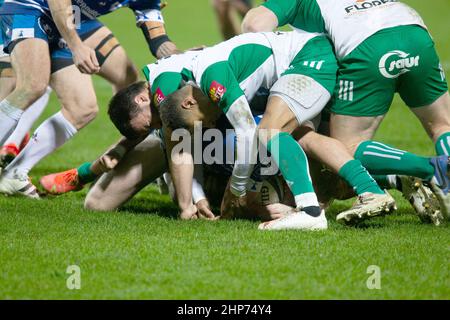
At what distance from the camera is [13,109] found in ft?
21.6

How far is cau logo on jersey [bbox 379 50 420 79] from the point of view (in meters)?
5.62

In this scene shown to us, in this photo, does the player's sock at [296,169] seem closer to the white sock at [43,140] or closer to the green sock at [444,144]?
the green sock at [444,144]

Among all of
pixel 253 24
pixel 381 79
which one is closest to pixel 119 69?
pixel 253 24

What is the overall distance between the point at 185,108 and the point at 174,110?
8 centimetres

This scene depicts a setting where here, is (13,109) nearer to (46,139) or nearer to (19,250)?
(46,139)

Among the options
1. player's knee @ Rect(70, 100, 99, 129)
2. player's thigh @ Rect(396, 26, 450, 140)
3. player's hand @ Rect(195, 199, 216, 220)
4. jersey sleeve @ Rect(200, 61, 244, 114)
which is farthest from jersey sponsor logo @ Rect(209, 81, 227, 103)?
player's knee @ Rect(70, 100, 99, 129)

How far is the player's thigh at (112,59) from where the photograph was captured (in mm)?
7242

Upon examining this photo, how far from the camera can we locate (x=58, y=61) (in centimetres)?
697

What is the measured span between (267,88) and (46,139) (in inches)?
78.9

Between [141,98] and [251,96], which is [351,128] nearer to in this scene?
[251,96]

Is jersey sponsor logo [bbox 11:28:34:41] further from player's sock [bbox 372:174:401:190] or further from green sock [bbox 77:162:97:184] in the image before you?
player's sock [bbox 372:174:401:190]

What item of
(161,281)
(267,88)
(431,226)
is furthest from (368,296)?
(267,88)

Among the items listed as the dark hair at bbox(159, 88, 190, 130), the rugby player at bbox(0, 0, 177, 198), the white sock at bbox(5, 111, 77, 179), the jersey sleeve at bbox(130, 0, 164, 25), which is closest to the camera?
the dark hair at bbox(159, 88, 190, 130)

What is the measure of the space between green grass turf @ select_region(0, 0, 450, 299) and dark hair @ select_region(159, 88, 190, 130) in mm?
653
